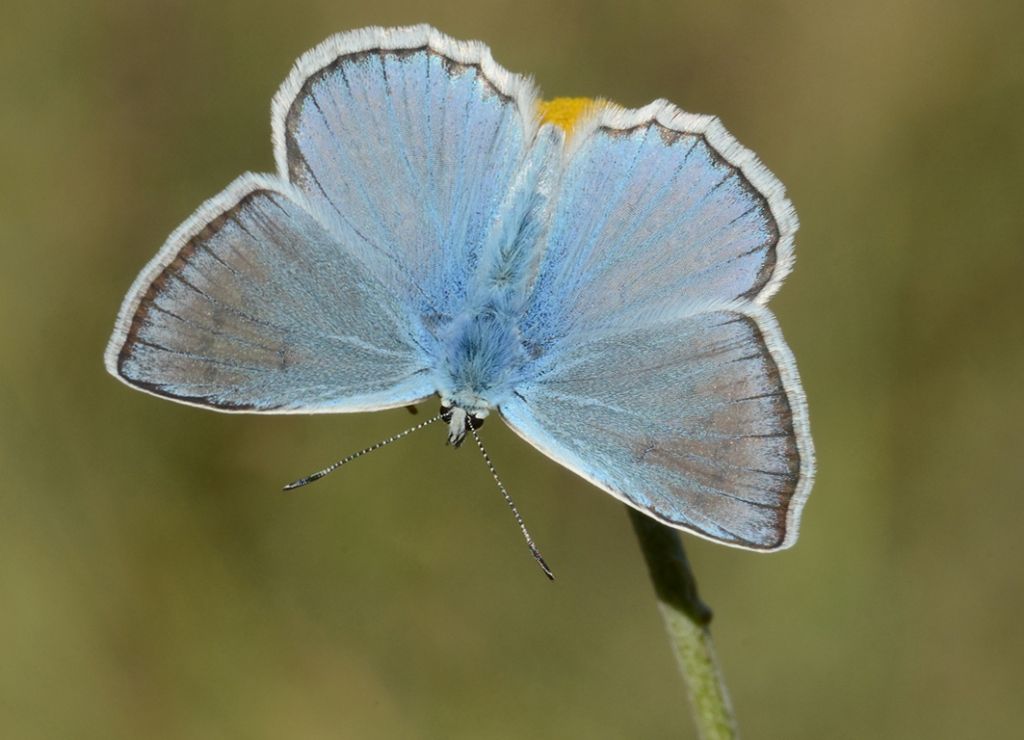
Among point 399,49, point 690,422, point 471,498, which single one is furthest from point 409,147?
point 471,498

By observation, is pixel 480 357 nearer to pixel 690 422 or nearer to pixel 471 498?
pixel 690 422

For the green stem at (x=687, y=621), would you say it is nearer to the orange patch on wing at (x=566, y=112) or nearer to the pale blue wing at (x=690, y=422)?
the pale blue wing at (x=690, y=422)

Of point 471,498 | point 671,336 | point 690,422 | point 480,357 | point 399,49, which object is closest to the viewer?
point 690,422

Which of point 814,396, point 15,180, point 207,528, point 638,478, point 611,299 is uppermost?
point 15,180

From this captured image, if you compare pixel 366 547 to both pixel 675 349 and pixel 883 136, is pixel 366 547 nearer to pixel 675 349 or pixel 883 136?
pixel 675 349

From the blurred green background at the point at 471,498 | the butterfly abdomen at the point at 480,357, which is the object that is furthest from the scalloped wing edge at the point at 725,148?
the blurred green background at the point at 471,498

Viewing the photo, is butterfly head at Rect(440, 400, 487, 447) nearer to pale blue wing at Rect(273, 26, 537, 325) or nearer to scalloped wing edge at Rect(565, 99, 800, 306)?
pale blue wing at Rect(273, 26, 537, 325)

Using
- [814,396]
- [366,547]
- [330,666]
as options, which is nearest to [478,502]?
[366,547]
